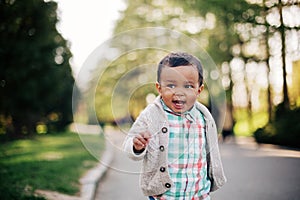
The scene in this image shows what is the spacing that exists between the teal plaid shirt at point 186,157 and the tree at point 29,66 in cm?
968

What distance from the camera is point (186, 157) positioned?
2.44 metres

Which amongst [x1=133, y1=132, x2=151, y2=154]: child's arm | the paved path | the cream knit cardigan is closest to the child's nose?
the cream knit cardigan

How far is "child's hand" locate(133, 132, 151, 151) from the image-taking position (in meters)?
2.24

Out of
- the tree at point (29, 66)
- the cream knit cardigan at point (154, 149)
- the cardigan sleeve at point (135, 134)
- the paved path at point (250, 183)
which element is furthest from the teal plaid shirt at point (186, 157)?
the tree at point (29, 66)

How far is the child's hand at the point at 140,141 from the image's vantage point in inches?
88.2

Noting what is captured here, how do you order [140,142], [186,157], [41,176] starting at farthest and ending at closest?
[41,176]
[186,157]
[140,142]

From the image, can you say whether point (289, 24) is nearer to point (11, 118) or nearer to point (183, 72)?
point (183, 72)

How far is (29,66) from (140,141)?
526 inches

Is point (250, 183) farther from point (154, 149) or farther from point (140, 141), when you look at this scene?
point (140, 141)

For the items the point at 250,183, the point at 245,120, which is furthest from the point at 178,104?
the point at 245,120

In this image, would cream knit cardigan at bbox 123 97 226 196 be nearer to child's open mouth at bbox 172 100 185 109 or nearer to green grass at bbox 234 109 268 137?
A: child's open mouth at bbox 172 100 185 109

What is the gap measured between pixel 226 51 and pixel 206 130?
13404 mm

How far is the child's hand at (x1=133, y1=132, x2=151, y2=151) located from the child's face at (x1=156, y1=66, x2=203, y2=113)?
0.24 metres

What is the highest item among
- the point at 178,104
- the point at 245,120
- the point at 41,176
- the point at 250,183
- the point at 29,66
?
the point at 29,66
